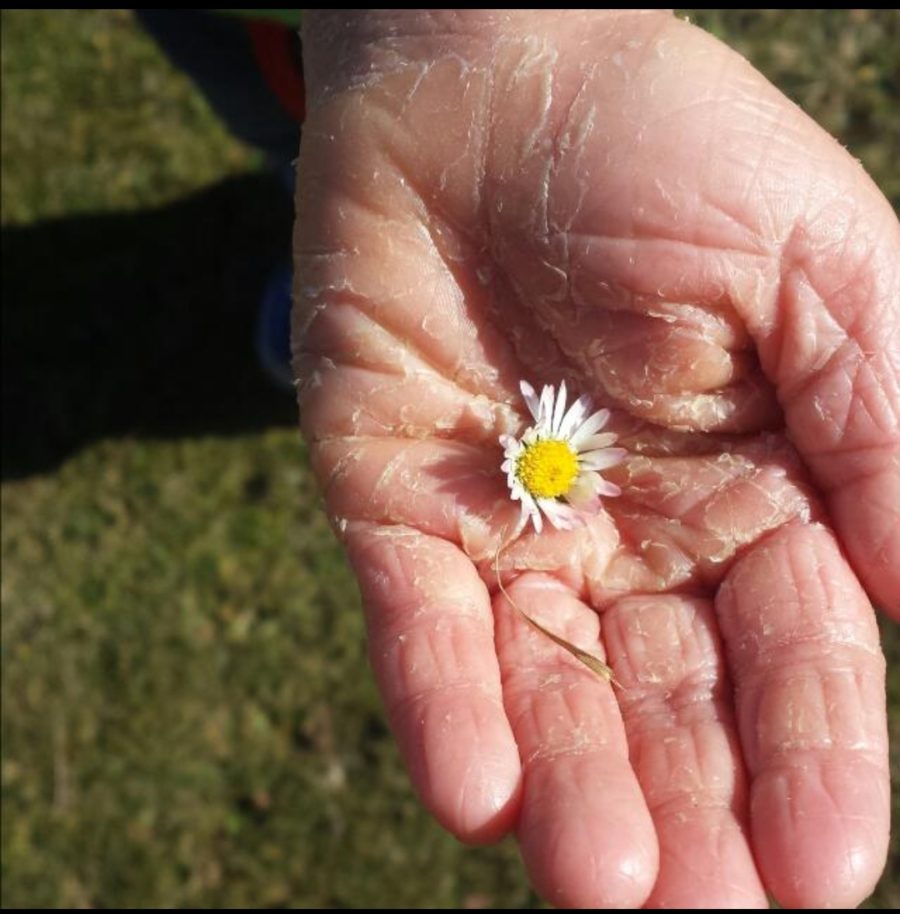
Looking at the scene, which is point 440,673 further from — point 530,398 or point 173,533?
point 173,533

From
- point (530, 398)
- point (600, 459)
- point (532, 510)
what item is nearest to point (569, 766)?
point (532, 510)

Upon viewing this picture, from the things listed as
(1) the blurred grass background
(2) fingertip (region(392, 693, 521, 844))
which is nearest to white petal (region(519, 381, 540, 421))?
(2) fingertip (region(392, 693, 521, 844))

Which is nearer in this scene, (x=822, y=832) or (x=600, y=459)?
(x=822, y=832)

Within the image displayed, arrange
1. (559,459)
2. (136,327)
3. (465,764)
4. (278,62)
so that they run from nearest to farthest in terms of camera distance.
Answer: (465,764) < (559,459) < (278,62) < (136,327)

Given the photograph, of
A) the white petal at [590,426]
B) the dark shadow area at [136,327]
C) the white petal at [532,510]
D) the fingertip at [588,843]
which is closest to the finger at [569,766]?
the fingertip at [588,843]

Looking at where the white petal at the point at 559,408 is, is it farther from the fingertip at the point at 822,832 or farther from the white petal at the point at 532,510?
the fingertip at the point at 822,832

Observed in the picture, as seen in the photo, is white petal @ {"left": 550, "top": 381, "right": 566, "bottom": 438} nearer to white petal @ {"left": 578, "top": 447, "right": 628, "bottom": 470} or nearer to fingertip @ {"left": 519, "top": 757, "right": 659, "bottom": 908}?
white petal @ {"left": 578, "top": 447, "right": 628, "bottom": 470}

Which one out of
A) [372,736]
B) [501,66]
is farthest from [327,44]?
[372,736]
